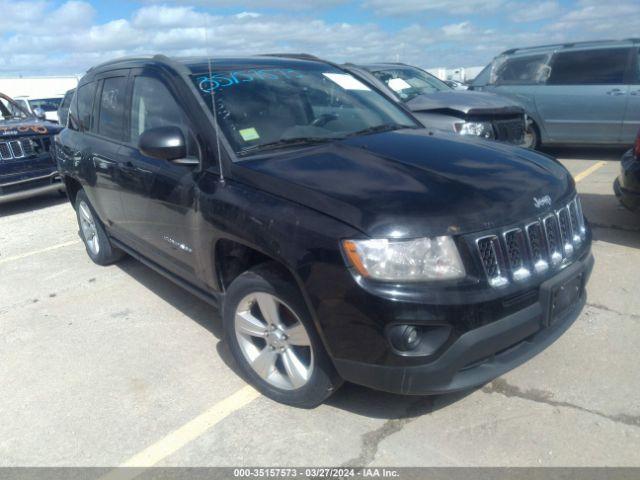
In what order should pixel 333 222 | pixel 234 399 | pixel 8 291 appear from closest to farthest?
pixel 333 222, pixel 234 399, pixel 8 291

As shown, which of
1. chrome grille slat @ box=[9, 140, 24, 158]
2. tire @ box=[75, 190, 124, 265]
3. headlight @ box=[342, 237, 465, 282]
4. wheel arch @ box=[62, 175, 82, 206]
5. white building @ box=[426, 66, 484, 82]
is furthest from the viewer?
white building @ box=[426, 66, 484, 82]

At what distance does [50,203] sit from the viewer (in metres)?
9.12

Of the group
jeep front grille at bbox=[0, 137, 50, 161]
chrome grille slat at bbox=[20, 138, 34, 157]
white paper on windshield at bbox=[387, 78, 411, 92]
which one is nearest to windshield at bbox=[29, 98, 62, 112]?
jeep front grille at bbox=[0, 137, 50, 161]

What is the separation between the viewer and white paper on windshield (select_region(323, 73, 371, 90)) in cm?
412

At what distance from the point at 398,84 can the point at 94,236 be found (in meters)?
5.50

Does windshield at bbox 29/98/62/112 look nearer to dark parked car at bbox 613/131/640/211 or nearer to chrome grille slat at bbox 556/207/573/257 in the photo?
dark parked car at bbox 613/131/640/211

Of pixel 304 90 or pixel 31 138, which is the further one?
pixel 31 138

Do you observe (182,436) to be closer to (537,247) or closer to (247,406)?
(247,406)

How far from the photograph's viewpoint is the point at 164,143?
313 centimetres

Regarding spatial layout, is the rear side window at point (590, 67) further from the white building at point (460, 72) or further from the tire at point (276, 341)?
the white building at point (460, 72)

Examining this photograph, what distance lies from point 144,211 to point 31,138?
17.5 ft

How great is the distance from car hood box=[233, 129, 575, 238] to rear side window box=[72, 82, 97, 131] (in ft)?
8.52

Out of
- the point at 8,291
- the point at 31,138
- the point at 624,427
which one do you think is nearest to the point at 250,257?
the point at 624,427

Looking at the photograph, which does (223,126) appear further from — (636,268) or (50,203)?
(50,203)
